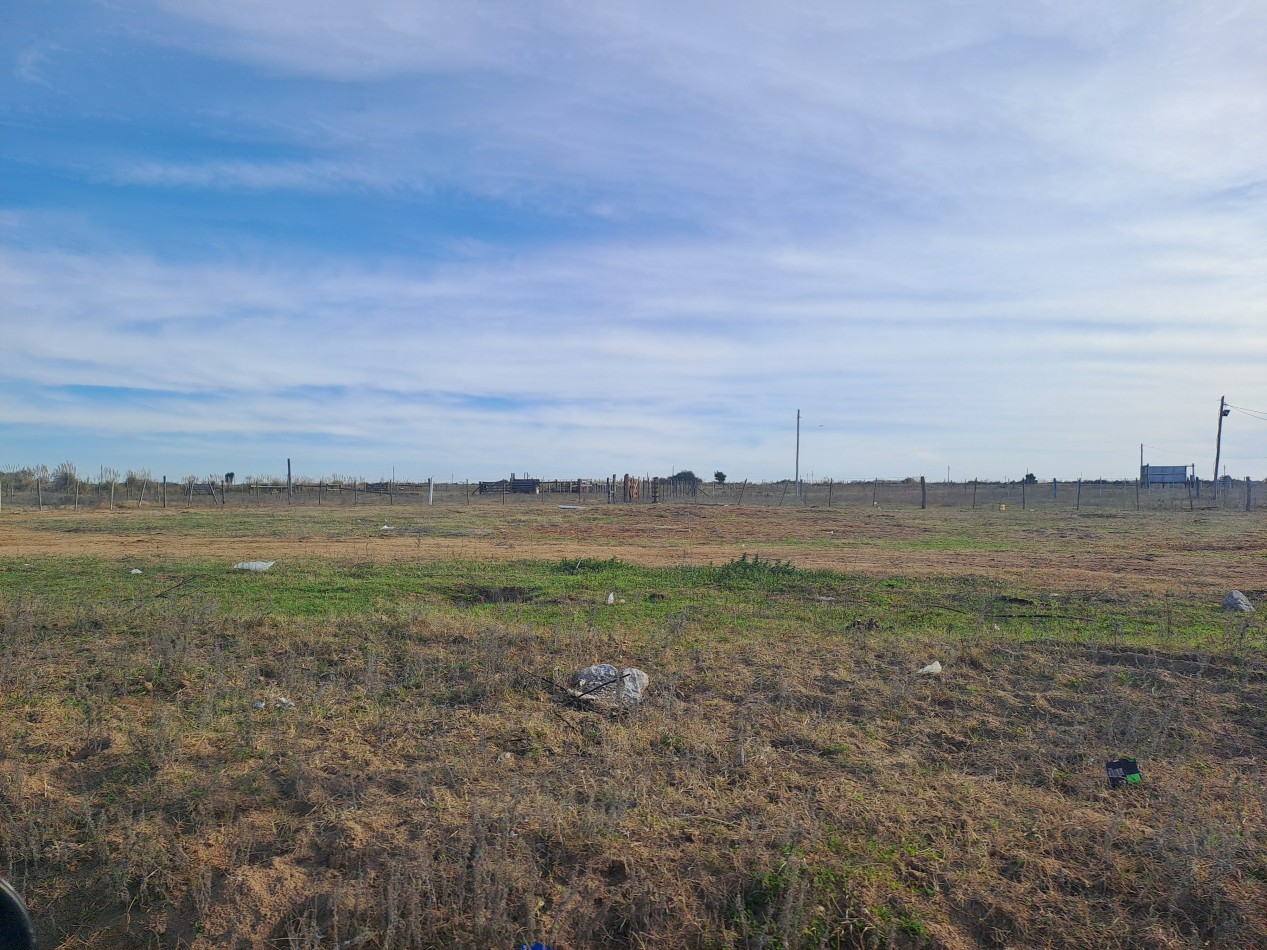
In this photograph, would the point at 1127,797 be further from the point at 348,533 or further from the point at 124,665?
the point at 348,533

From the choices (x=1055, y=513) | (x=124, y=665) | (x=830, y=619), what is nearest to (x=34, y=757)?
(x=124, y=665)

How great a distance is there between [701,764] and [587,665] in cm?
210

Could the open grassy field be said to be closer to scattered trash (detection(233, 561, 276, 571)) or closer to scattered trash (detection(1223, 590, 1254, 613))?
scattered trash (detection(1223, 590, 1254, 613))

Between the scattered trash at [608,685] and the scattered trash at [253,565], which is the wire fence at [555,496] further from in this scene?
the scattered trash at [608,685]

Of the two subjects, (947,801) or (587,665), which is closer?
(947,801)

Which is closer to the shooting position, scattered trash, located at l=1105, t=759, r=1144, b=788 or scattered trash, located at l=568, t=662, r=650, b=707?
scattered trash, located at l=1105, t=759, r=1144, b=788

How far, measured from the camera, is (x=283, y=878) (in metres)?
3.83

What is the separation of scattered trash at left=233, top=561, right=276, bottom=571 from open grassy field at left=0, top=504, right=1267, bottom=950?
2351 millimetres

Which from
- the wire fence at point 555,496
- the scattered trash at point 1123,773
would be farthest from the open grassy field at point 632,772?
the wire fence at point 555,496

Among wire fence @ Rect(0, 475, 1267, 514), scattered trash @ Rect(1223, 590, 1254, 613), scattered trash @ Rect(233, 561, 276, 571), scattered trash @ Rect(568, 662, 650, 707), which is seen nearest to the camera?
scattered trash @ Rect(568, 662, 650, 707)

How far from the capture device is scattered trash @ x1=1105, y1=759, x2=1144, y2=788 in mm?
4609

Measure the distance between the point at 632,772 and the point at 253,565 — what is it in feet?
32.5

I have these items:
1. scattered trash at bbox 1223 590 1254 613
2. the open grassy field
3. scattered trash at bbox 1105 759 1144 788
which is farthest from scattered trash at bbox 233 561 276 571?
scattered trash at bbox 1223 590 1254 613

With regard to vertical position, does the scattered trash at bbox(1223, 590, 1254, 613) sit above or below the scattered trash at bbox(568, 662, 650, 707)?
above
